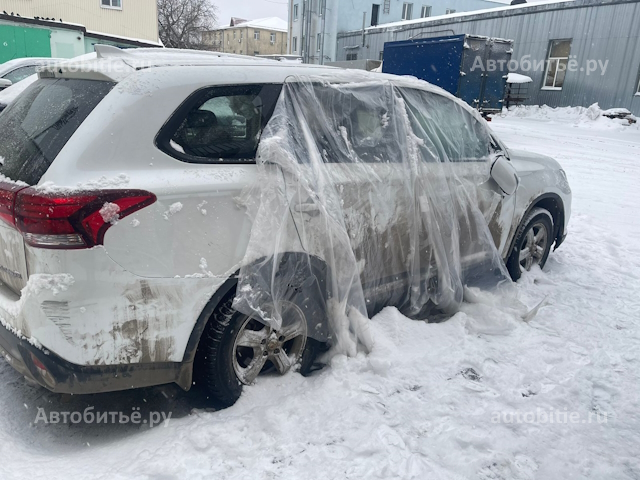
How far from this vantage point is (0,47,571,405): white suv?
2.07 metres

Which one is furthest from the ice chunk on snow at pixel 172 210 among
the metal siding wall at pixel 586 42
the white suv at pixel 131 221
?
the metal siding wall at pixel 586 42

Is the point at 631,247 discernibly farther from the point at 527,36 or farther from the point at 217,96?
the point at 527,36

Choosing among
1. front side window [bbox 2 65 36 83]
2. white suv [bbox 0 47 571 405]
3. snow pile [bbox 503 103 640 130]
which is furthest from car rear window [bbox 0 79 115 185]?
snow pile [bbox 503 103 640 130]

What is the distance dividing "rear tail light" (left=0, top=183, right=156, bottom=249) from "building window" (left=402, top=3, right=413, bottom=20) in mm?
41725

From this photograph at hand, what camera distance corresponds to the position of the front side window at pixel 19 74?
876 cm

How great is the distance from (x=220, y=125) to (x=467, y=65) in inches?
576

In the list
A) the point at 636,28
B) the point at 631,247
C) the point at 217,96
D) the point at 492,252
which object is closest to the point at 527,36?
the point at 636,28

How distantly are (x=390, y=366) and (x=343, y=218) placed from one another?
95 centimetres

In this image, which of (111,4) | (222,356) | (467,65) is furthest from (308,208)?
(111,4)

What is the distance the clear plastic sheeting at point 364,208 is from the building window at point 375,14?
36.4 meters

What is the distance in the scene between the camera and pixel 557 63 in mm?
22672

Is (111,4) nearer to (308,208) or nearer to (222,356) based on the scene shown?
(308,208)

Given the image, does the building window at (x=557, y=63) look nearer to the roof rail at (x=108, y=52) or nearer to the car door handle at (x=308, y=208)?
the car door handle at (x=308, y=208)

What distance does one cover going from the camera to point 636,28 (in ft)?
63.4
